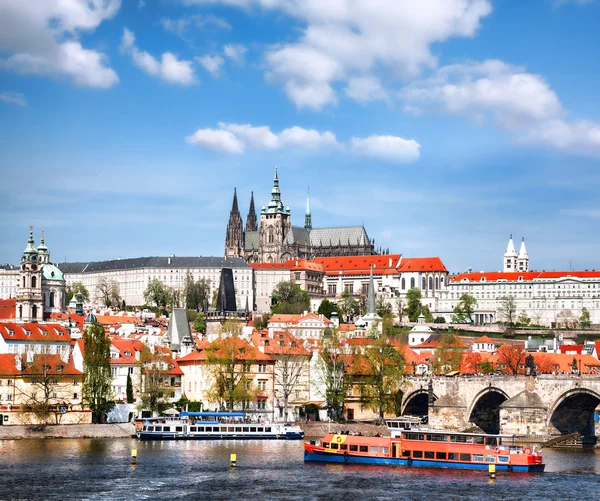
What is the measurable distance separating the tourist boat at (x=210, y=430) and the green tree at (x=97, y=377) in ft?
9.89

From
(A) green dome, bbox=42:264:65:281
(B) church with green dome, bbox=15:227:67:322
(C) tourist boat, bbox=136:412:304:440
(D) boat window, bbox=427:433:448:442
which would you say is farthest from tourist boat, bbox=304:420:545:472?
(A) green dome, bbox=42:264:65:281

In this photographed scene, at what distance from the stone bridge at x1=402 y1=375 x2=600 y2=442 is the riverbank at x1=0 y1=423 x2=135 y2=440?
20.9 metres

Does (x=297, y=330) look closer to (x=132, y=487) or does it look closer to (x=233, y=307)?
(x=233, y=307)

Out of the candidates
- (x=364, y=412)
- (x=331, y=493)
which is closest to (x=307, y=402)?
(x=364, y=412)

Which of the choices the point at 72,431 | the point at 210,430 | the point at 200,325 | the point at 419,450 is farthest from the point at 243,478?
the point at 200,325

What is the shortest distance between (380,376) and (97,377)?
2015cm

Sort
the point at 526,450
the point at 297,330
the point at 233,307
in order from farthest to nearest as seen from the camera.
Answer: the point at 297,330
the point at 233,307
the point at 526,450

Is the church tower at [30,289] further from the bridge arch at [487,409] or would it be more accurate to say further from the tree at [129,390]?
the bridge arch at [487,409]

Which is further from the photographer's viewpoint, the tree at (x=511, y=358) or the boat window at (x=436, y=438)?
the tree at (x=511, y=358)

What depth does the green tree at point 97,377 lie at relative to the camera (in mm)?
79312

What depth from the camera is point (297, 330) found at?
152500mm

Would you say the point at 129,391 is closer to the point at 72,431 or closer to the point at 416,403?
the point at 72,431

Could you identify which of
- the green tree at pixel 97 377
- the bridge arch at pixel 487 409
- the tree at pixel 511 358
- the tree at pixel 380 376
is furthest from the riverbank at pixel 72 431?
the tree at pixel 511 358

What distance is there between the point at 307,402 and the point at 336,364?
422 cm
